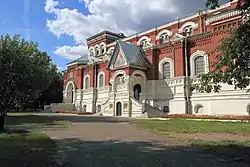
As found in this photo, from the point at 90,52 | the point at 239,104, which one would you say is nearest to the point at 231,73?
the point at 239,104

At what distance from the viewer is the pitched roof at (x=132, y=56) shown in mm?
37206

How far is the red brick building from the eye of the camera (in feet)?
100

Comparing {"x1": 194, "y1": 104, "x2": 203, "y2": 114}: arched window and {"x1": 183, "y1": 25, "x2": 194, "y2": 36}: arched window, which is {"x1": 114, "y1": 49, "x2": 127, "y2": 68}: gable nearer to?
{"x1": 183, "y1": 25, "x2": 194, "y2": 36}: arched window

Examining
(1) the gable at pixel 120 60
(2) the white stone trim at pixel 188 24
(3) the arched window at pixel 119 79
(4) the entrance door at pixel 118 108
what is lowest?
(4) the entrance door at pixel 118 108

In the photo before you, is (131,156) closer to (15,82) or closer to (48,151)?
(48,151)

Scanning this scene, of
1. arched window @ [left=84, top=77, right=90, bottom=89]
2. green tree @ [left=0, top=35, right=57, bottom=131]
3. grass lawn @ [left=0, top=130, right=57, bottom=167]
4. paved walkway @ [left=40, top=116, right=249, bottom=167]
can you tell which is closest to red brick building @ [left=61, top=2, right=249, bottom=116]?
arched window @ [left=84, top=77, right=90, bottom=89]

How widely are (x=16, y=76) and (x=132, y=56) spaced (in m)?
24.7

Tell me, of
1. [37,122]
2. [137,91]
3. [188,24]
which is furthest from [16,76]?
[188,24]

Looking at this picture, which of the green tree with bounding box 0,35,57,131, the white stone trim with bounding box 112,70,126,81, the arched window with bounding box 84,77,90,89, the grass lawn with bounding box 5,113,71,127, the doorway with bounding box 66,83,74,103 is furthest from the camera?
the doorway with bounding box 66,83,74,103

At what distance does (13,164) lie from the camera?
23.2ft

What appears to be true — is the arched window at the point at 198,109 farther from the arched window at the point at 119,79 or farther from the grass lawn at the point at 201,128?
the grass lawn at the point at 201,128

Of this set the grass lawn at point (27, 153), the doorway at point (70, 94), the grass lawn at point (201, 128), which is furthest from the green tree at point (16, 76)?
the doorway at point (70, 94)

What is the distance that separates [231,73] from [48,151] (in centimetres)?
670

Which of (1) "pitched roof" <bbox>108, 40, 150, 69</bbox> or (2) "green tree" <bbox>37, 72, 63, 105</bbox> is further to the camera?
(2) "green tree" <bbox>37, 72, 63, 105</bbox>
